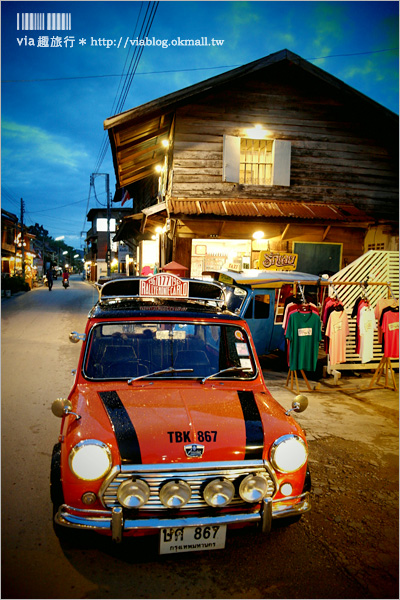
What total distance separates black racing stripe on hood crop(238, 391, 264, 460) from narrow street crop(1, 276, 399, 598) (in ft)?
1.93

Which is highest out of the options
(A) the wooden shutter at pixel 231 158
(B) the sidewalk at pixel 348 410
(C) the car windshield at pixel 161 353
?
(A) the wooden shutter at pixel 231 158

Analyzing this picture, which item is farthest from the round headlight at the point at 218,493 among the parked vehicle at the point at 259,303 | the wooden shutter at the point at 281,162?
the wooden shutter at the point at 281,162

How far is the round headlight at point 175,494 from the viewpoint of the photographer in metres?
2.46

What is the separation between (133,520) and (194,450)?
588mm

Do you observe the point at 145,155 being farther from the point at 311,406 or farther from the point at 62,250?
the point at 62,250

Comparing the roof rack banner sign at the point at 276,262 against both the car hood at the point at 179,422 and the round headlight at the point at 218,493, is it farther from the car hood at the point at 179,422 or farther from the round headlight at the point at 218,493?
the round headlight at the point at 218,493

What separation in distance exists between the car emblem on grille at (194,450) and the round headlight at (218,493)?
8.4 inches

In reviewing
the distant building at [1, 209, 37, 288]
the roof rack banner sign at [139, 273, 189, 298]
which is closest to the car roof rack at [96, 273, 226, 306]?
the roof rack banner sign at [139, 273, 189, 298]

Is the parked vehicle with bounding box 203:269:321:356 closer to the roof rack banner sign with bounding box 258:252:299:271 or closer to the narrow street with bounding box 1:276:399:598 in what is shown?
the roof rack banner sign with bounding box 258:252:299:271

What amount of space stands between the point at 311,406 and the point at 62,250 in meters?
120

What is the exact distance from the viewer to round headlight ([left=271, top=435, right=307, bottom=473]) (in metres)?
2.70

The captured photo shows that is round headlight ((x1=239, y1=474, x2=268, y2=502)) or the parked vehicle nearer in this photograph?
round headlight ((x1=239, y1=474, x2=268, y2=502))

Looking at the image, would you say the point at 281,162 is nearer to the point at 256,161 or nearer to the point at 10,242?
the point at 256,161

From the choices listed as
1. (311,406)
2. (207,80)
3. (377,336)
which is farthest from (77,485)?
(207,80)
